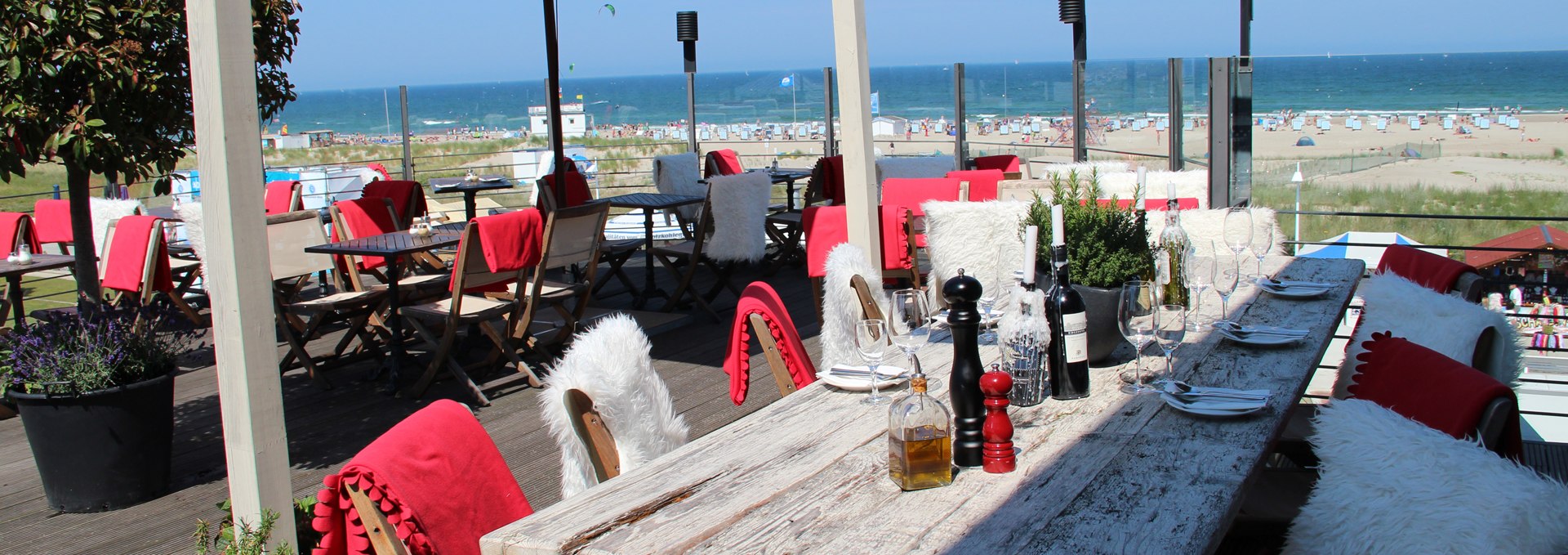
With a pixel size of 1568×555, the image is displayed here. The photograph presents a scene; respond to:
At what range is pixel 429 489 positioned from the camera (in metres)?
1.53

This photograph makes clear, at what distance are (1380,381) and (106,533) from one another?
3242 mm

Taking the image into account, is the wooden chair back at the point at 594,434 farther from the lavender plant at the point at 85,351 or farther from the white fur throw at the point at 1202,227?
the white fur throw at the point at 1202,227

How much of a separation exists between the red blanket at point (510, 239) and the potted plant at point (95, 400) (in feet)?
4.16

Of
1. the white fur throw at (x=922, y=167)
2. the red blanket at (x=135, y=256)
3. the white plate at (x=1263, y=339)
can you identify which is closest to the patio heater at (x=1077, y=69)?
the white fur throw at (x=922, y=167)

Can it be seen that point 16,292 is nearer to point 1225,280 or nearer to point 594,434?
point 594,434

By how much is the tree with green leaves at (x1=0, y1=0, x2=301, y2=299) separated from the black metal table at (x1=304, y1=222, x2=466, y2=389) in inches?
43.5

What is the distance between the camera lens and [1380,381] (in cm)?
212

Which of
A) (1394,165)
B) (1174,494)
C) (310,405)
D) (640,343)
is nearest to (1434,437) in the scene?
(1174,494)

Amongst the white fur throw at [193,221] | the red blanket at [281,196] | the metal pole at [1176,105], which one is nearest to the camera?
the white fur throw at [193,221]

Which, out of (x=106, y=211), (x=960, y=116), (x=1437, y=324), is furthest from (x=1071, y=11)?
(x=106, y=211)

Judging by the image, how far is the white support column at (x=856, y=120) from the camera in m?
3.47

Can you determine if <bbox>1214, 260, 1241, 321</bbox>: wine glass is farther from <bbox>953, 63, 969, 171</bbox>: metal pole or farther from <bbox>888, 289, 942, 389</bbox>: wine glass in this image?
<bbox>953, 63, 969, 171</bbox>: metal pole

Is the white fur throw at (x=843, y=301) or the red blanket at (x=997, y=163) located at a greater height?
the red blanket at (x=997, y=163)

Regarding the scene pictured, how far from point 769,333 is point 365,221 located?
12.4ft
